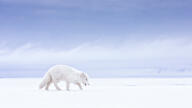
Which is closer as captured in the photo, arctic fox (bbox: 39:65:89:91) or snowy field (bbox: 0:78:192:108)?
snowy field (bbox: 0:78:192:108)

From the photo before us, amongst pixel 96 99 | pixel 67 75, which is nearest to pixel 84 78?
pixel 67 75

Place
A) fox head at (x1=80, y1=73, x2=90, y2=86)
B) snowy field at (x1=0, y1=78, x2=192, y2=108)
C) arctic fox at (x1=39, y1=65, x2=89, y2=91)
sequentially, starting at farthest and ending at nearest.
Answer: fox head at (x1=80, y1=73, x2=90, y2=86), arctic fox at (x1=39, y1=65, x2=89, y2=91), snowy field at (x1=0, y1=78, x2=192, y2=108)

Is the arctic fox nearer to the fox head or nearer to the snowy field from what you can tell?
the fox head

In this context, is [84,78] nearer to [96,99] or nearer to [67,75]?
[67,75]

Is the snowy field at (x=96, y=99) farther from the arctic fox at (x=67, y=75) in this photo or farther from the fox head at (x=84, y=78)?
the fox head at (x=84, y=78)

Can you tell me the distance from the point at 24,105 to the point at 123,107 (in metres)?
2.60

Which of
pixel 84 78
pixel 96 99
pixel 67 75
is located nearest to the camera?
pixel 96 99

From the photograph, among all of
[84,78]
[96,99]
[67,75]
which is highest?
[67,75]

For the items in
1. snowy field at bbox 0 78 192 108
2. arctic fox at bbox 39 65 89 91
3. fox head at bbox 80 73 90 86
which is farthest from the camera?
fox head at bbox 80 73 90 86

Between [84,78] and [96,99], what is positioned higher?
[84,78]

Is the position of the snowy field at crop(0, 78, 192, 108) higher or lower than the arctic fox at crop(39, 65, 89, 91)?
lower

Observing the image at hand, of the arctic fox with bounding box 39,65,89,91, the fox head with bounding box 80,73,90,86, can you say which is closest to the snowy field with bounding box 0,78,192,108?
the arctic fox with bounding box 39,65,89,91

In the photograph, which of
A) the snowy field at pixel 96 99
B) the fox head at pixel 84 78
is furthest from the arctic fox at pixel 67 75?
the snowy field at pixel 96 99

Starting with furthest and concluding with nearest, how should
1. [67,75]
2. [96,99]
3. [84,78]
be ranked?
1. [84,78]
2. [67,75]
3. [96,99]
